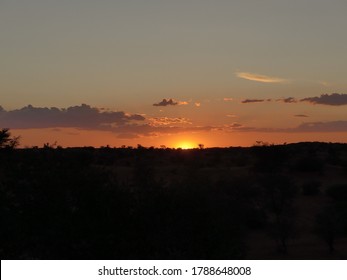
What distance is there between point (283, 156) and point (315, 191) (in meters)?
14.6

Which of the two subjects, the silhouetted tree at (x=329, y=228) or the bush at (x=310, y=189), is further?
the bush at (x=310, y=189)

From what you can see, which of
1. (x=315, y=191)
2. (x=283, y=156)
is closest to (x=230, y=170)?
(x=283, y=156)

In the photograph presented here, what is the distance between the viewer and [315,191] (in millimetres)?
58188

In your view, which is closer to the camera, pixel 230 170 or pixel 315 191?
pixel 315 191

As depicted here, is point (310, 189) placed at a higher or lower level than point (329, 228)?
higher

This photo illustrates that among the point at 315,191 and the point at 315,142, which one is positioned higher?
the point at 315,142

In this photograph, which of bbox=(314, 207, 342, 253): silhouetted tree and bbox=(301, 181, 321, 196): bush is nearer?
bbox=(314, 207, 342, 253): silhouetted tree

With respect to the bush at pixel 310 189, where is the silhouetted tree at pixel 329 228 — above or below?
below

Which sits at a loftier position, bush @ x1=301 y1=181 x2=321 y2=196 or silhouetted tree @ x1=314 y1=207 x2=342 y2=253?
bush @ x1=301 y1=181 x2=321 y2=196

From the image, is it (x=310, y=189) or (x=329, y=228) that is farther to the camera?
(x=310, y=189)

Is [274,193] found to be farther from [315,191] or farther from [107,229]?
[107,229]
